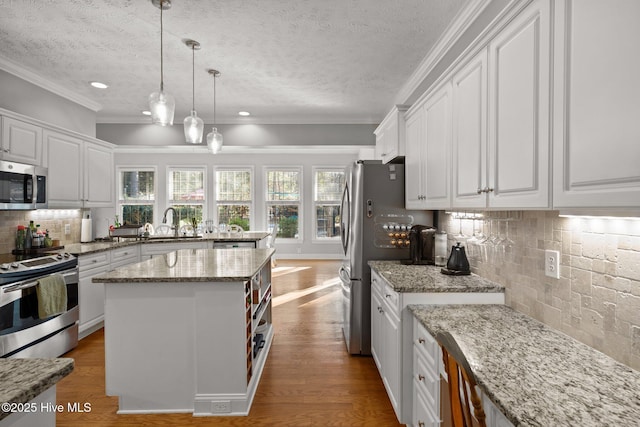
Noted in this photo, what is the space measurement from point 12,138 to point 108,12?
1484 millimetres

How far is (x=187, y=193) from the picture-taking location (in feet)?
26.0

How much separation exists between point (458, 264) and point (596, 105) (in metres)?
1.43

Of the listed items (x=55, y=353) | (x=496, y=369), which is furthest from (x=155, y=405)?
(x=496, y=369)

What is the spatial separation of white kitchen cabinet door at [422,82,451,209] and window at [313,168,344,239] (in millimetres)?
5596

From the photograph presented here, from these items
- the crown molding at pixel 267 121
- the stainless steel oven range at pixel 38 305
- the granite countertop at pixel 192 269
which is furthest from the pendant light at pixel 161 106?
the crown molding at pixel 267 121

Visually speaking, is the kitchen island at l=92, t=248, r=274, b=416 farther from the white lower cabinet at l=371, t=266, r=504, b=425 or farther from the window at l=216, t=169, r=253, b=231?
the window at l=216, t=169, r=253, b=231

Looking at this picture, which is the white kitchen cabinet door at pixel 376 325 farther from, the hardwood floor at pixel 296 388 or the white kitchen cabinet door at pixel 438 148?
the white kitchen cabinet door at pixel 438 148

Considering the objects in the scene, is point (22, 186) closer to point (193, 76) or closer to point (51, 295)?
point (51, 295)

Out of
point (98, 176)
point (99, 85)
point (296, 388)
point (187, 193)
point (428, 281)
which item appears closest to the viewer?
point (428, 281)

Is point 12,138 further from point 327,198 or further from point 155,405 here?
point 327,198

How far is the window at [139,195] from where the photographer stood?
7809 mm

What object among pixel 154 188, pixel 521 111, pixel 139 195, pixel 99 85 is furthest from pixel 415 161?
pixel 139 195

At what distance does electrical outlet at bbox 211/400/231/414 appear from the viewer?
6.76ft

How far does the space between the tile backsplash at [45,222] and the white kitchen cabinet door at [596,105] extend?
171 inches
